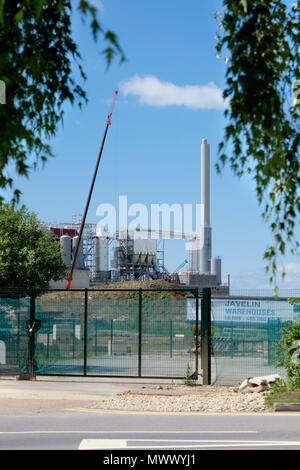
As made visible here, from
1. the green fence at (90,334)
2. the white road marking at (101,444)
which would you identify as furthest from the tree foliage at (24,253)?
the white road marking at (101,444)

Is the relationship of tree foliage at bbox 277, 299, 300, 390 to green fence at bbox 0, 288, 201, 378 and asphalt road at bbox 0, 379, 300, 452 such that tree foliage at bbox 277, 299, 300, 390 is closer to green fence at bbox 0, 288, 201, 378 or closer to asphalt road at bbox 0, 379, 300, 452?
asphalt road at bbox 0, 379, 300, 452

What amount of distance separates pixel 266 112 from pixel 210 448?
18.4ft

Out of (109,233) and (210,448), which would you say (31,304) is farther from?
(109,233)

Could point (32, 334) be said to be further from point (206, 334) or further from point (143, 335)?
point (206, 334)

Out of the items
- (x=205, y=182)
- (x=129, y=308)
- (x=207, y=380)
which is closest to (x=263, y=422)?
(x=207, y=380)

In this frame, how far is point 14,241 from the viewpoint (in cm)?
3612

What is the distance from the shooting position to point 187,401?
1462 cm

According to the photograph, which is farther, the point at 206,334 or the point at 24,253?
the point at 24,253

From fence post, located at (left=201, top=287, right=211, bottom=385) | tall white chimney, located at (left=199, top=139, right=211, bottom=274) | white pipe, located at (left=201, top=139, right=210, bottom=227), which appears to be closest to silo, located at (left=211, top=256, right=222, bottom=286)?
tall white chimney, located at (left=199, top=139, right=211, bottom=274)

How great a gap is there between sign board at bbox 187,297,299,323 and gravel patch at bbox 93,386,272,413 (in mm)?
2263

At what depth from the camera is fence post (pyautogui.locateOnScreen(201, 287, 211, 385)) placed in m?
17.7

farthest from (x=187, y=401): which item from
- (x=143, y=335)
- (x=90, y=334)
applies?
(x=90, y=334)

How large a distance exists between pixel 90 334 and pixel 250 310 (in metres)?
4.92

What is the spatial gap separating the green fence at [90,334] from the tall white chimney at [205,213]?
65.2 meters
